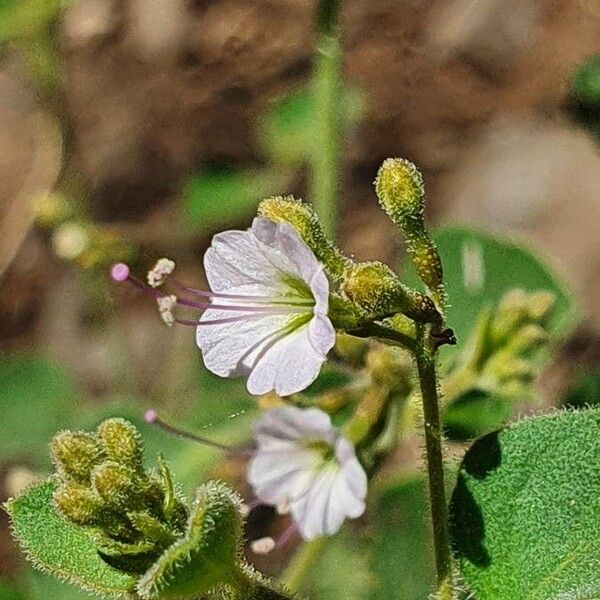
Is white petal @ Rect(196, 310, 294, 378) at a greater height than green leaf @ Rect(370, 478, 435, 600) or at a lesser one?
greater

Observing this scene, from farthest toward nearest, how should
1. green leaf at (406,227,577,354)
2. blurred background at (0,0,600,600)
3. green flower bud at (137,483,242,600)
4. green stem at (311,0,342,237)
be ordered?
blurred background at (0,0,600,600)
green leaf at (406,227,577,354)
green stem at (311,0,342,237)
green flower bud at (137,483,242,600)

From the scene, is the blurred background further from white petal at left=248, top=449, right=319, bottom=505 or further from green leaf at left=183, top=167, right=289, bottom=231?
white petal at left=248, top=449, right=319, bottom=505

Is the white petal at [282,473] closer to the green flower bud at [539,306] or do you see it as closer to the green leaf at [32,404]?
the green flower bud at [539,306]

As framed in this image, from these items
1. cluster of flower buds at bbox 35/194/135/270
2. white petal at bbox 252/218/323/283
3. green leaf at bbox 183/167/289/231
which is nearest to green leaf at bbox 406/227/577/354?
cluster of flower buds at bbox 35/194/135/270

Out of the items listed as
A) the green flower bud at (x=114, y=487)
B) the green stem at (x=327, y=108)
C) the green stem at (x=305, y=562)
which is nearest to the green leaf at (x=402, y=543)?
the green stem at (x=305, y=562)

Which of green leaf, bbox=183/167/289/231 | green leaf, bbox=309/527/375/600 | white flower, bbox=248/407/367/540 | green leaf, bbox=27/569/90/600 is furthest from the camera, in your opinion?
green leaf, bbox=183/167/289/231

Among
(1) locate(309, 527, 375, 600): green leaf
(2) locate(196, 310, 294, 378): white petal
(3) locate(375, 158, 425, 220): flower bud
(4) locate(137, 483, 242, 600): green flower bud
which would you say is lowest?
(1) locate(309, 527, 375, 600): green leaf

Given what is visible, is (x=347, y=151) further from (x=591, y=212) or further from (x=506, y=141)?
(x=591, y=212)

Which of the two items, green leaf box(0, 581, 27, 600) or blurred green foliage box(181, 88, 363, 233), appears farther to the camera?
blurred green foliage box(181, 88, 363, 233)
